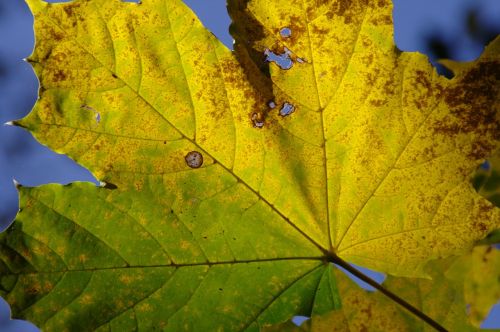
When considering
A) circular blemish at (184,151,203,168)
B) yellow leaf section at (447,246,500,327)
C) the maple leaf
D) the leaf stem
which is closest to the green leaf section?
circular blemish at (184,151,203,168)

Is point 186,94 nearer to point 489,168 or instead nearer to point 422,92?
point 422,92

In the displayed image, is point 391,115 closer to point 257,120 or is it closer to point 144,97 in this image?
point 257,120

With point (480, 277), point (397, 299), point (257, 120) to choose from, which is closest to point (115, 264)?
point (257, 120)

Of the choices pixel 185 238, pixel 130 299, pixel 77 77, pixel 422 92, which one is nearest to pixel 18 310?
pixel 130 299

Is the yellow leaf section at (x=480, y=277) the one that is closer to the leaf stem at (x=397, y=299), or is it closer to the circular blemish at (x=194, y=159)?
the leaf stem at (x=397, y=299)

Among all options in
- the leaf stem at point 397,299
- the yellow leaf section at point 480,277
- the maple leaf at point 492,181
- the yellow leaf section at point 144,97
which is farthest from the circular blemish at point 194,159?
the yellow leaf section at point 480,277
